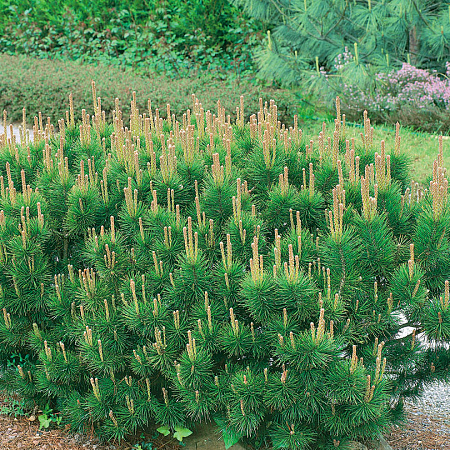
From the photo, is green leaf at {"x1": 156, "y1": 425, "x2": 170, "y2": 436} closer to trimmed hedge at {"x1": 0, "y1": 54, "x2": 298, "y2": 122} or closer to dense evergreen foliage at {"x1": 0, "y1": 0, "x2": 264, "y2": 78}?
trimmed hedge at {"x1": 0, "y1": 54, "x2": 298, "y2": 122}

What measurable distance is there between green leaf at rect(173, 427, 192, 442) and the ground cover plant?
25 millimetres

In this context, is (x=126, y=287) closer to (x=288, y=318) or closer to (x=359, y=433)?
(x=288, y=318)

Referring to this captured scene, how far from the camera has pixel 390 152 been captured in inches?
124

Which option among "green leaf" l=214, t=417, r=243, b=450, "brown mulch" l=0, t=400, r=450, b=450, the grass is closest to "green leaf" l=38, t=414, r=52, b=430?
"brown mulch" l=0, t=400, r=450, b=450

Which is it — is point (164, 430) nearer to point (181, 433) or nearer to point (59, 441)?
point (181, 433)

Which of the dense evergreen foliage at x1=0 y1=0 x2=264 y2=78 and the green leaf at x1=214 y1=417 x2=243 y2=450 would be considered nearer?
the green leaf at x1=214 y1=417 x2=243 y2=450

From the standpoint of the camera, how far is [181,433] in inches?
109

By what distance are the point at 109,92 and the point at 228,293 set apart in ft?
24.8

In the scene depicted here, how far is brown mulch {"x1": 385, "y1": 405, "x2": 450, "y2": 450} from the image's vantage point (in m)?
3.23

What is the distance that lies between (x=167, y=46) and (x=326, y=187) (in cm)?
1056

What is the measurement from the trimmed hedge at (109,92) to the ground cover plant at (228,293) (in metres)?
6.09

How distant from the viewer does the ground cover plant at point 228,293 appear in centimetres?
241

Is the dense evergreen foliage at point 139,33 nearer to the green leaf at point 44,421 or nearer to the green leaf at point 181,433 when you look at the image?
the green leaf at point 44,421

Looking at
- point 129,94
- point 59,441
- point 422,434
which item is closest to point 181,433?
point 59,441
